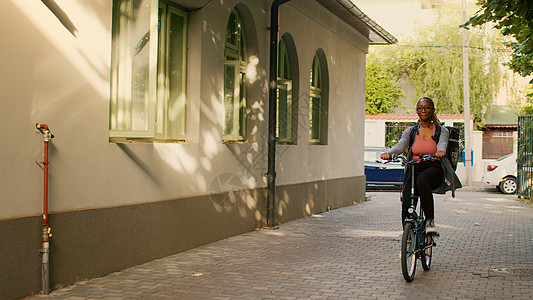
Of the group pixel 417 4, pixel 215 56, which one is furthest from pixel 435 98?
pixel 215 56

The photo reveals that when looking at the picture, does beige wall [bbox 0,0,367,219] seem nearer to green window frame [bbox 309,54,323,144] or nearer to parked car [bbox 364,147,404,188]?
green window frame [bbox 309,54,323,144]

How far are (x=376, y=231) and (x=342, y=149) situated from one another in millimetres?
5453

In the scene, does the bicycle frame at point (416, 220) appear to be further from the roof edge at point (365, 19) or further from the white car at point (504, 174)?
the white car at point (504, 174)

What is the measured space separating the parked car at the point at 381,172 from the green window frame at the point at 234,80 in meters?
13.8

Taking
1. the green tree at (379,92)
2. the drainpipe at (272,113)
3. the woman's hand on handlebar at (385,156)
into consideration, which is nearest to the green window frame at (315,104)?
the drainpipe at (272,113)

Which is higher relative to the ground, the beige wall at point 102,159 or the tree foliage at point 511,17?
the tree foliage at point 511,17

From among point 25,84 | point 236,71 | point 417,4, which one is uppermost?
point 417,4

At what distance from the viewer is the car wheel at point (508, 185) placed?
2302cm

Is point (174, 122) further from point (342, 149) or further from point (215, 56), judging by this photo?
point (342, 149)

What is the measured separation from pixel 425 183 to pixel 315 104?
27.1ft

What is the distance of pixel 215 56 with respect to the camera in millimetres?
9625

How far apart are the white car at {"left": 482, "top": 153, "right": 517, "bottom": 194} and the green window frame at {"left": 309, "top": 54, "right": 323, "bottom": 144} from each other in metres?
10.4

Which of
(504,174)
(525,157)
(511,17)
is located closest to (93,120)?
(511,17)

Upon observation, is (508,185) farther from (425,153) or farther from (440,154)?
(440,154)
